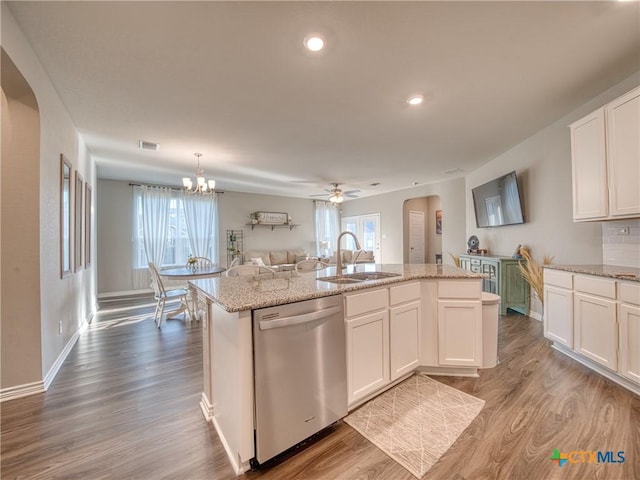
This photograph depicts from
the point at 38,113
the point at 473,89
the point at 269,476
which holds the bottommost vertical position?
the point at 269,476

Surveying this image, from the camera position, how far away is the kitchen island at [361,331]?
1.42 meters

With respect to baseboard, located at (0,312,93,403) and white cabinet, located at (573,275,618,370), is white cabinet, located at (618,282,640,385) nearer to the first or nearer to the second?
white cabinet, located at (573,275,618,370)

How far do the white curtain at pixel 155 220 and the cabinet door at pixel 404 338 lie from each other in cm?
600

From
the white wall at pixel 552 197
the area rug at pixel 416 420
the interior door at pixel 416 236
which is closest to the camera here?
the area rug at pixel 416 420

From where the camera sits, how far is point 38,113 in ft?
7.08

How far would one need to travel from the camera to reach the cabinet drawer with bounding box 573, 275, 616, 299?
2167 mm

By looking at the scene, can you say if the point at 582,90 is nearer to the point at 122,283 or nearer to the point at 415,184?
the point at 415,184

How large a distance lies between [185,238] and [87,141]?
327 cm

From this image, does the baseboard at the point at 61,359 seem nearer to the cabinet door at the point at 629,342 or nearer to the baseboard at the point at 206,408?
the baseboard at the point at 206,408

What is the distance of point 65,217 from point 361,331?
3.28 meters

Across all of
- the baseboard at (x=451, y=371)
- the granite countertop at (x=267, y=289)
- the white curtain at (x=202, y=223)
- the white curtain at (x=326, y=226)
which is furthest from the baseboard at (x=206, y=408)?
the white curtain at (x=326, y=226)

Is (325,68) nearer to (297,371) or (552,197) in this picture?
(297,371)

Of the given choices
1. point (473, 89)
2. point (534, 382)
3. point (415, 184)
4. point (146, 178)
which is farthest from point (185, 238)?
point (534, 382)

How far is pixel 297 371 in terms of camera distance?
60.5 inches
